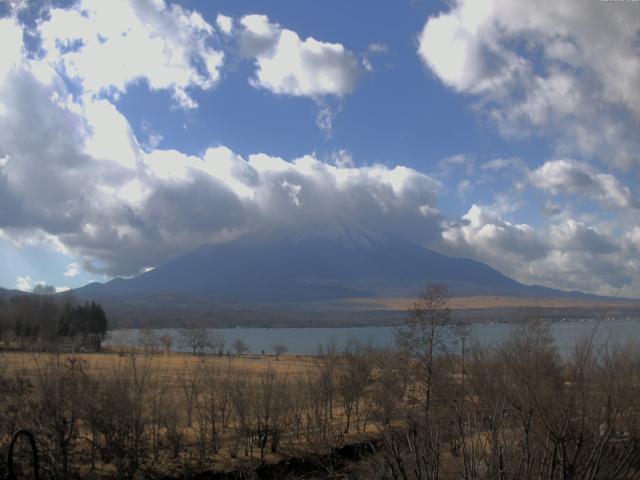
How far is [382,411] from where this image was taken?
29.4 meters

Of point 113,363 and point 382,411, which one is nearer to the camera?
point 113,363

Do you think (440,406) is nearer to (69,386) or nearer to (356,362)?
(356,362)

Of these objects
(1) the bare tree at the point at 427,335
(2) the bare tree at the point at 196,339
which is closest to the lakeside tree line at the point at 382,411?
(1) the bare tree at the point at 427,335

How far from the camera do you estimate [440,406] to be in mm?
24953

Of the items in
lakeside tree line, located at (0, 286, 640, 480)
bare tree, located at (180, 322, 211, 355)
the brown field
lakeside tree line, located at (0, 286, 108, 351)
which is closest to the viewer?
lakeside tree line, located at (0, 286, 640, 480)

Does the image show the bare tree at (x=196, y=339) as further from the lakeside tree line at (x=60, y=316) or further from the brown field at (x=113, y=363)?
the brown field at (x=113, y=363)

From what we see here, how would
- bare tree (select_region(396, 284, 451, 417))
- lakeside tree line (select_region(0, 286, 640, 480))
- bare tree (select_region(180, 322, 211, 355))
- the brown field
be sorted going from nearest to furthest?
lakeside tree line (select_region(0, 286, 640, 480)) < the brown field < bare tree (select_region(396, 284, 451, 417)) < bare tree (select_region(180, 322, 211, 355))

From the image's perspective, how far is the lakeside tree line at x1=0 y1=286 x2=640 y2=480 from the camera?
965 centimetres

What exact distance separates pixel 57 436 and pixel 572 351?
1591 cm

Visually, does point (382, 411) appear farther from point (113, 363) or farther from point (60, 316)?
point (60, 316)

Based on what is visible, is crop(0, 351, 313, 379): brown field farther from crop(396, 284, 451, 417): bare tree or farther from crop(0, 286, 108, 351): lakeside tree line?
crop(0, 286, 108, 351): lakeside tree line

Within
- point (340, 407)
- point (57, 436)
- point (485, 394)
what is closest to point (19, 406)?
point (57, 436)

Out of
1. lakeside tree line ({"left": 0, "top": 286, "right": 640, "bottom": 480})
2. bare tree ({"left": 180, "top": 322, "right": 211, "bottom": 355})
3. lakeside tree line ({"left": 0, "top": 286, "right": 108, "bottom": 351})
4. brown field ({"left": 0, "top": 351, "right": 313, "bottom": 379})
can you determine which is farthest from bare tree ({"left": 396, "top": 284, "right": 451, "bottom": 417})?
bare tree ({"left": 180, "top": 322, "right": 211, "bottom": 355})

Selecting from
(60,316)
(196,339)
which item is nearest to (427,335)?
(60,316)
